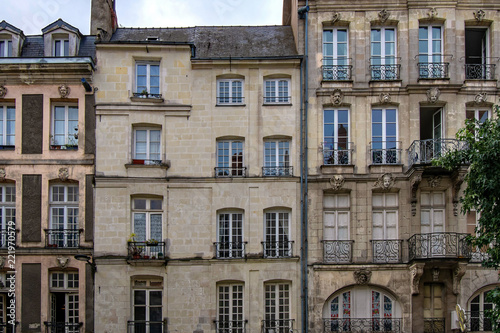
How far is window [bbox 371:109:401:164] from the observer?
950 inches

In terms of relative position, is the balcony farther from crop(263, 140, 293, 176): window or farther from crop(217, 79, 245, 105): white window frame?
crop(217, 79, 245, 105): white window frame

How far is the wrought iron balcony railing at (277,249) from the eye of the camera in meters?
23.8

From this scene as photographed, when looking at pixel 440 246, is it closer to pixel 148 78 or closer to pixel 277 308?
pixel 277 308

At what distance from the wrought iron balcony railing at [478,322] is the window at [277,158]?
27.4ft

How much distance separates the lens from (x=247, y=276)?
77.0 ft

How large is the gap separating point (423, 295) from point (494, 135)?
7560 millimetres

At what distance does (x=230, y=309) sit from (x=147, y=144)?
694 cm

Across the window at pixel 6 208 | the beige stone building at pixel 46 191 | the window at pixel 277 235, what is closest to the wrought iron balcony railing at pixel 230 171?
the window at pixel 277 235

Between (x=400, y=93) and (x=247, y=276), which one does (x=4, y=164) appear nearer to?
(x=247, y=276)

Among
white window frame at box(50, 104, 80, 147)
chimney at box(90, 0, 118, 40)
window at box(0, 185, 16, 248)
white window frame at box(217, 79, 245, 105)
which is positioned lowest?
window at box(0, 185, 16, 248)

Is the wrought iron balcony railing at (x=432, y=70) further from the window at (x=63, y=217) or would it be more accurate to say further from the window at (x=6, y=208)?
the window at (x=6, y=208)

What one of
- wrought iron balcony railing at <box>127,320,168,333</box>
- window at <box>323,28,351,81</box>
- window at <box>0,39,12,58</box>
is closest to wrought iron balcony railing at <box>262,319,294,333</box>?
wrought iron balcony railing at <box>127,320,168,333</box>

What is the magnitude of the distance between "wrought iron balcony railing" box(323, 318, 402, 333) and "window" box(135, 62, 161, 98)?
35.3ft

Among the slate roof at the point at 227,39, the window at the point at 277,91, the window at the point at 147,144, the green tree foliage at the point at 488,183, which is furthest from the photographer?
the slate roof at the point at 227,39
